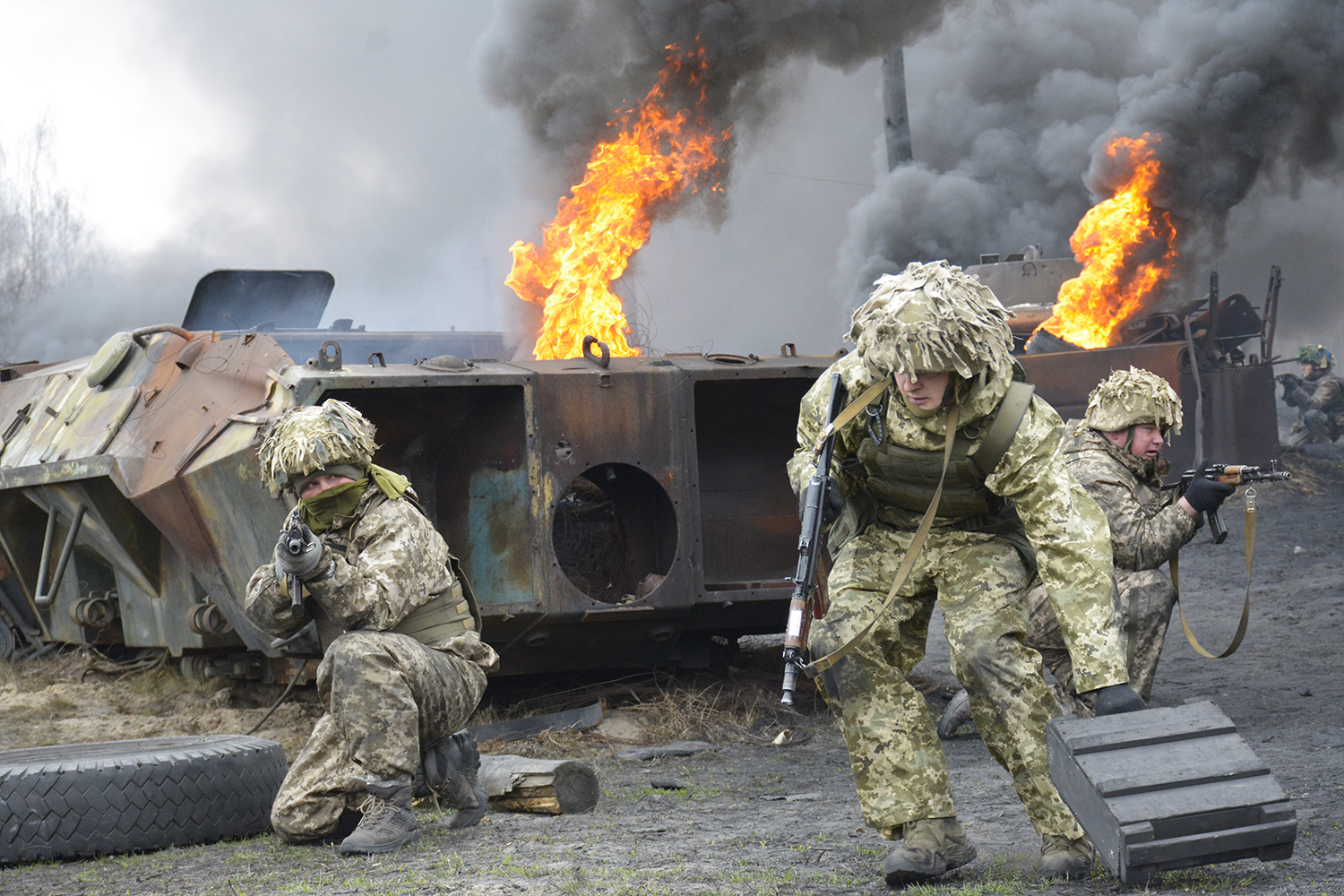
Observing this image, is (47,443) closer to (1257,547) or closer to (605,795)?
(605,795)

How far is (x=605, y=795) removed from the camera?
Answer: 540 cm

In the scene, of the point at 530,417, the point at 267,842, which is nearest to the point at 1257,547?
the point at 530,417

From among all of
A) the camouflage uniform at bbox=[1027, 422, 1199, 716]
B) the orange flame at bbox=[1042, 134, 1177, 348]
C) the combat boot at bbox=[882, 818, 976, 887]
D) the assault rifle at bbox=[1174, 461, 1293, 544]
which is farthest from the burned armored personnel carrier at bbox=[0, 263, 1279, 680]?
the orange flame at bbox=[1042, 134, 1177, 348]

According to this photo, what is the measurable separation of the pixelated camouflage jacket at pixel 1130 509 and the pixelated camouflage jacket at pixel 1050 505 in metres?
1.76

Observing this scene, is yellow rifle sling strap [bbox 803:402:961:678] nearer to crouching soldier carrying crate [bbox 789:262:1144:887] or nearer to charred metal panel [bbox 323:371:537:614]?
crouching soldier carrying crate [bbox 789:262:1144:887]

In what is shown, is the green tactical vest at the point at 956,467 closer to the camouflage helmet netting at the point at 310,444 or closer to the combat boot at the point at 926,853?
the combat boot at the point at 926,853

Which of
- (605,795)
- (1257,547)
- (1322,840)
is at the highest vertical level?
(1322,840)

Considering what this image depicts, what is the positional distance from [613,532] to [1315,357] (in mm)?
14676

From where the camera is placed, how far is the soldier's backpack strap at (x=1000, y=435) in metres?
3.73

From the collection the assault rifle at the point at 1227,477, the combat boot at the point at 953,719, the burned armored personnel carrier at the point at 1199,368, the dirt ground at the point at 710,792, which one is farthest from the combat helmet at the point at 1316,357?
the assault rifle at the point at 1227,477

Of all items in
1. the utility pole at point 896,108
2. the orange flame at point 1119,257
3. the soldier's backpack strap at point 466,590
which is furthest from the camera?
the utility pole at point 896,108

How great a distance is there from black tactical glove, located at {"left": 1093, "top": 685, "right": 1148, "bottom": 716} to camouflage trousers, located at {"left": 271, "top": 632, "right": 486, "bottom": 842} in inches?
76.9

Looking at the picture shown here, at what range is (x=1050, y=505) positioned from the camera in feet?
12.1

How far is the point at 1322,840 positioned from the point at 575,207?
7.05 m
